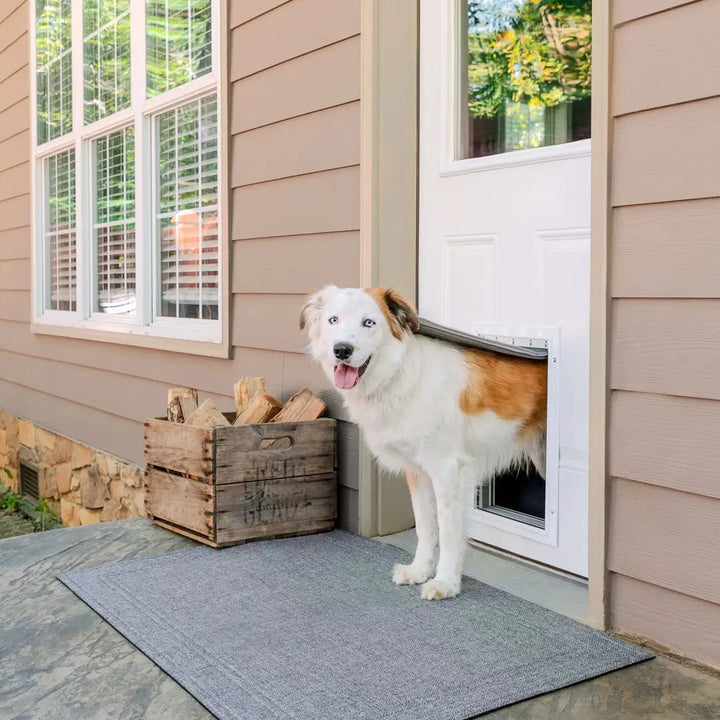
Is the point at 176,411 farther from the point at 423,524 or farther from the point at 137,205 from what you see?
the point at 137,205

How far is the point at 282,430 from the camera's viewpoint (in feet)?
10.4

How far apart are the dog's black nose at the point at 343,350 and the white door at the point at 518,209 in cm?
63

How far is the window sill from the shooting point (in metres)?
4.20

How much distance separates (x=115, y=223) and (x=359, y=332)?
3.26 m

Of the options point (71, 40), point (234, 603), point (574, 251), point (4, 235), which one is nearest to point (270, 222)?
point (574, 251)

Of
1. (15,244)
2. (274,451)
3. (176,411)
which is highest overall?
(15,244)

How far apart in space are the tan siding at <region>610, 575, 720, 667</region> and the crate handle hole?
4.33ft

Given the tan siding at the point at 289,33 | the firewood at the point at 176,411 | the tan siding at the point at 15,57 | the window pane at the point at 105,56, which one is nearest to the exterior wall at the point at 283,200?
the tan siding at the point at 289,33

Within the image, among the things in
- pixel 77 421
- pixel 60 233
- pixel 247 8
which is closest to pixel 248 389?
pixel 247 8

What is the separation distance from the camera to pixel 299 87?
3543 mm

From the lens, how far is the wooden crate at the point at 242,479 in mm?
3055

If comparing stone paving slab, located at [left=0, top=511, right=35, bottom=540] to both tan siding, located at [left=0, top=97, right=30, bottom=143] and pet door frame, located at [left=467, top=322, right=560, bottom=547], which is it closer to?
tan siding, located at [left=0, top=97, right=30, bottom=143]

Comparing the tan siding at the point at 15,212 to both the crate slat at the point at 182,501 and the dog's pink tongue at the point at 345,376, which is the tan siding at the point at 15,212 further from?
the dog's pink tongue at the point at 345,376

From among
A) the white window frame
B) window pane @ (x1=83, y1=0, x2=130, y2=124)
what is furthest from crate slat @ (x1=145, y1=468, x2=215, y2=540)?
window pane @ (x1=83, y1=0, x2=130, y2=124)
